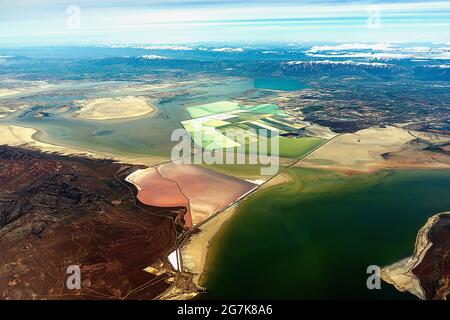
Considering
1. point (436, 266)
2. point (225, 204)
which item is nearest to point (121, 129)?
point (225, 204)

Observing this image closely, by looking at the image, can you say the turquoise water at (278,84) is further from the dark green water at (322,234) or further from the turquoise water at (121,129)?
the dark green water at (322,234)

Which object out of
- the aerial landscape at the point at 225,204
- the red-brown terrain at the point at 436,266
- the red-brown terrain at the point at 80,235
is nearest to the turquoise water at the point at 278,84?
the aerial landscape at the point at 225,204

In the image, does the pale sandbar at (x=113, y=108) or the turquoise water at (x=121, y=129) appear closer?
the turquoise water at (x=121, y=129)

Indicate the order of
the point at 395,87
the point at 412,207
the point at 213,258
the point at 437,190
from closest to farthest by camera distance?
the point at 213,258 → the point at 412,207 → the point at 437,190 → the point at 395,87

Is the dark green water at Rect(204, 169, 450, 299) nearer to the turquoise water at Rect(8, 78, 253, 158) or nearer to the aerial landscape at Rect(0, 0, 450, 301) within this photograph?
the aerial landscape at Rect(0, 0, 450, 301)

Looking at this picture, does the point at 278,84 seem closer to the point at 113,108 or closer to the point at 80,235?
the point at 113,108

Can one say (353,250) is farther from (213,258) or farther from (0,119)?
(0,119)

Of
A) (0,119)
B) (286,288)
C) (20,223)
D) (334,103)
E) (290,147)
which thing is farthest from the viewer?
(334,103)

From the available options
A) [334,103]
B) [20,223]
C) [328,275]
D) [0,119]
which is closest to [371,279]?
[328,275]
